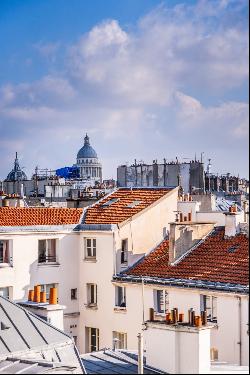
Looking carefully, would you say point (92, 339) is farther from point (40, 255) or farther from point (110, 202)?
point (110, 202)

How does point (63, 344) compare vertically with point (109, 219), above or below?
below

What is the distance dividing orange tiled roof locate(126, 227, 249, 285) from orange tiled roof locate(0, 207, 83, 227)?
1.09 m

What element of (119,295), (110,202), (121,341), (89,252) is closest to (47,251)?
(89,252)

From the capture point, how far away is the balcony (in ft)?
28.2

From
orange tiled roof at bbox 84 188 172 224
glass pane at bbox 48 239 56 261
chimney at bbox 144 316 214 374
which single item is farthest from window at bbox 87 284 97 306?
chimney at bbox 144 316 214 374

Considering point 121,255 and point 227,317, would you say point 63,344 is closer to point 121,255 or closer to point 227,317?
point 227,317

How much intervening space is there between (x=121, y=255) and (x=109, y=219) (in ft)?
1.65

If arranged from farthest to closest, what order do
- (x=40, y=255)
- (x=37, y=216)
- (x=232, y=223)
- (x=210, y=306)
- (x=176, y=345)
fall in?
(x=37, y=216)
(x=40, y=255)
(x=232, y=223)
(x=210, y=306)
(x=176, y=345)

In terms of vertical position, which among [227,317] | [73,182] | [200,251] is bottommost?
[227,317]

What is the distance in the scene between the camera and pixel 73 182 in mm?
18234

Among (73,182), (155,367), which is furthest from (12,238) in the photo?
(73,182)

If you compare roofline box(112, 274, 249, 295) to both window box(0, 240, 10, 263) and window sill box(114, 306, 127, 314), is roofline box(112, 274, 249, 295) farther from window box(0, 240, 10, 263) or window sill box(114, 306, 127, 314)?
window box(0, 240, 10, 263)

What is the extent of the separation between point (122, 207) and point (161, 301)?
1.85 metres

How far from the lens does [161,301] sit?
761cm
